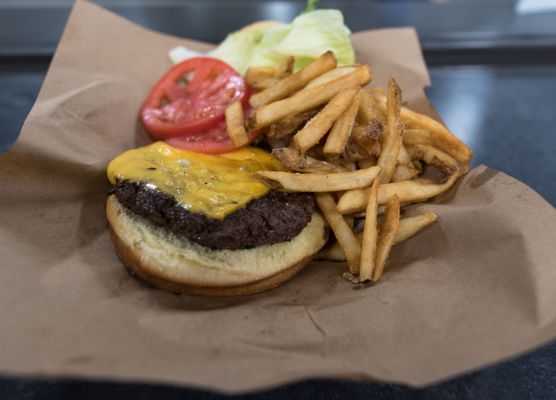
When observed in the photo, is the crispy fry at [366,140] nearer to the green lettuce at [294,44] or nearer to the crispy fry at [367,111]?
the crispy fry at [367,111]

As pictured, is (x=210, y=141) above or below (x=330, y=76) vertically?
below

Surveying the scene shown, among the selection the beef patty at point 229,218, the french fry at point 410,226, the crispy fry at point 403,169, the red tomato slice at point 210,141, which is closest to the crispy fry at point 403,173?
the crispy fry at point 403,169

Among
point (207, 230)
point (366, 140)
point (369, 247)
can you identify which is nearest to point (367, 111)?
point (366, 140)

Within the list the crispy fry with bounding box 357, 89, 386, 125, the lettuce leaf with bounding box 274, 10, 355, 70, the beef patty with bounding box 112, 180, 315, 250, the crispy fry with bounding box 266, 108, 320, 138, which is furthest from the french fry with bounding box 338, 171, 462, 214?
the lettuce leaf with bounding box 274, 10, 355, 70

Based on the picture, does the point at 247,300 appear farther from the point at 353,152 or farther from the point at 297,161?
the point at 353,152

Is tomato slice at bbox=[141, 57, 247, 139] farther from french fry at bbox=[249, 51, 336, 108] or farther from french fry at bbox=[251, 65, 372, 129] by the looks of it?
french fry at bbox=[251, 65, 372, 129]

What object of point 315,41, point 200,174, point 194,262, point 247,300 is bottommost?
point 247,300
